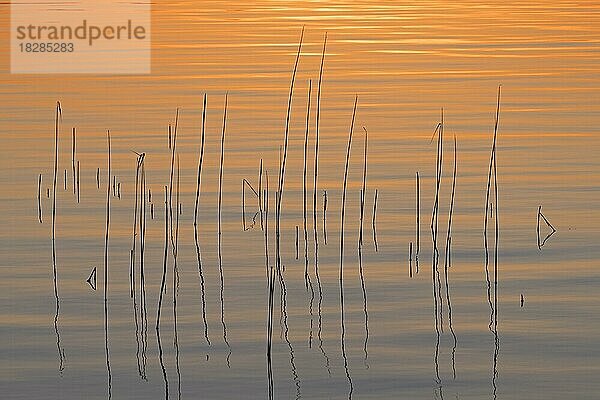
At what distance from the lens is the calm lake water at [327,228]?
26.6 feet

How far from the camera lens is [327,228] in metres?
10.3

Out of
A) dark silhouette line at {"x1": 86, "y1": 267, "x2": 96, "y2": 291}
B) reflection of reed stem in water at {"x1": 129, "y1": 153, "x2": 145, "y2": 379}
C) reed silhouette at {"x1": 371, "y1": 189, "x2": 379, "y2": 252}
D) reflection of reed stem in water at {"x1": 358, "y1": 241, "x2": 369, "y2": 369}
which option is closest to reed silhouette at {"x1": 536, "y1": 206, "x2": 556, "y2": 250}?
reed silhouette at {"x1": 371, "y1": 189, "x2": 379, "y2": 252}

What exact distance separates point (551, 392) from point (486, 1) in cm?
1355

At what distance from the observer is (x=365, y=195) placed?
432 inches

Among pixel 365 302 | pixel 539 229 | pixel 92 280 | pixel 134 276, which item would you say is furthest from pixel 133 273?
pixel 539 229

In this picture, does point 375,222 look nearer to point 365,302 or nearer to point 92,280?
point 365,302

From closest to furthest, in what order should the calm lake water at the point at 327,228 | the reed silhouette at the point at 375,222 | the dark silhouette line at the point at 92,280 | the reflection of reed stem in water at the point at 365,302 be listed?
the calm lake water at the point at 327,228, the reflection of reed stem in water at the point at 365,302, the dark silhouette line at the point at 92,280, the reed silhouette at the point at 375,222

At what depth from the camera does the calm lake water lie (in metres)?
8.09

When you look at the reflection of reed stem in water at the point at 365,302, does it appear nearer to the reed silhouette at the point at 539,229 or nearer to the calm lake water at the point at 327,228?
the calm lake water at the point at 327,228

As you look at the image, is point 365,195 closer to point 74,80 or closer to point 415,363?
point 415,363

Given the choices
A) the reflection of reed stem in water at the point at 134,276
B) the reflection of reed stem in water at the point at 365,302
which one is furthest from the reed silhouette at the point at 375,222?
the reflection of reed stem in water at the point at 134,276

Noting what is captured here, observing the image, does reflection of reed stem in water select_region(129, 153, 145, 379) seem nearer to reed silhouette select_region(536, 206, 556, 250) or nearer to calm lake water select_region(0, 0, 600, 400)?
calm lake water select_region(0, 0, 600, 400)

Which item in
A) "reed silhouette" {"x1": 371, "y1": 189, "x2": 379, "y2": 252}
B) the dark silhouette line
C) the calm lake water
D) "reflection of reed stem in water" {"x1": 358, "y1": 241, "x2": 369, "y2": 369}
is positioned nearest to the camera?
the calm lake water

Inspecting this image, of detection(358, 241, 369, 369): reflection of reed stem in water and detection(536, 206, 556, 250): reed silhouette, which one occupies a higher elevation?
detection(536, 206, 556, 250): reed silhouette
